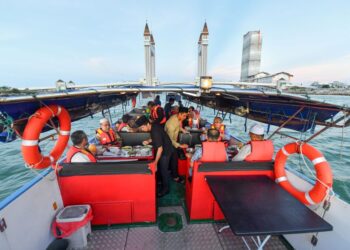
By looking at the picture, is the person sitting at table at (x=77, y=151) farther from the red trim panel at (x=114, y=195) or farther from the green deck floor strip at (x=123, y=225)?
the green deck floor strip at (x=123, y=225)

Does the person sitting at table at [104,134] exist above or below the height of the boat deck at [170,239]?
above

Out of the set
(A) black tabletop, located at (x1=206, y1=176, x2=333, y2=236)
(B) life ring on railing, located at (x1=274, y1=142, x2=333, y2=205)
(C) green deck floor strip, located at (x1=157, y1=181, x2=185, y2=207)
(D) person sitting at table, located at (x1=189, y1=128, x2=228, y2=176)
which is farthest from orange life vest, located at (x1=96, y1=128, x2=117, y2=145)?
(B) life ring on railing, located at (x1=274, y1=142, x2=333, y2=205)

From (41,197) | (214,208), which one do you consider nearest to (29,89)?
(41,197)

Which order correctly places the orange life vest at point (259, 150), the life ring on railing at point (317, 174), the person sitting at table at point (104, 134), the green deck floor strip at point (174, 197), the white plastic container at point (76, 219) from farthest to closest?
the person sitting at table at point (104, 134), the green deck floor strip at point (174, 197), the orange life vest at point (259, 150), the white plastic container at point (76, 219), the life ring on railing at point (317, 174)

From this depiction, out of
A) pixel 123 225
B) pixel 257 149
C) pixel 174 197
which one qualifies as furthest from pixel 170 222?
pixel 257 149

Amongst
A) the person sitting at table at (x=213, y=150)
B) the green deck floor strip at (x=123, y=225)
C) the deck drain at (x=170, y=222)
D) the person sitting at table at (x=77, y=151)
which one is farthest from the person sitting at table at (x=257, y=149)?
the person sitting at table at (x=77, y=151)

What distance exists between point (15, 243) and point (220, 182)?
2691 millimetres

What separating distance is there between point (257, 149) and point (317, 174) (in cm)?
82

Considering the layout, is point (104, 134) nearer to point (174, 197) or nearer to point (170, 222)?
point (174, 197)

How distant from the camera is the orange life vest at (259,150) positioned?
110 inches

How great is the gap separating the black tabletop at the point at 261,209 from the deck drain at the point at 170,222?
1.13 m

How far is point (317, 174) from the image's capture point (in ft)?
7.37

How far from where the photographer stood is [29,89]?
107 inches

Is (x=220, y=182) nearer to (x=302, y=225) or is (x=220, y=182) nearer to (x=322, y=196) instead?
(x=302, y=225)
